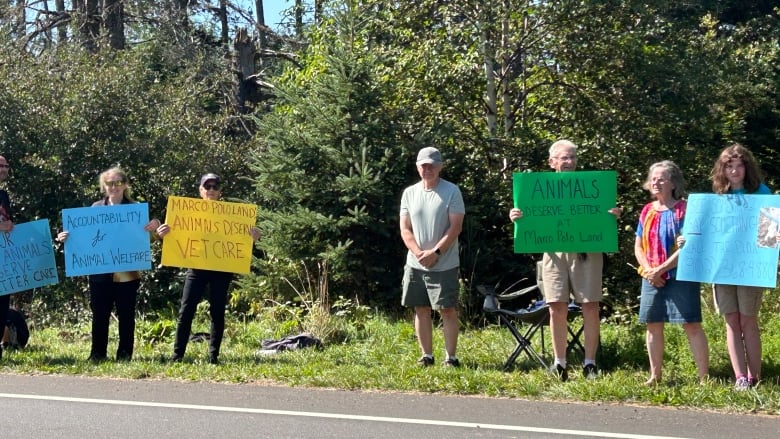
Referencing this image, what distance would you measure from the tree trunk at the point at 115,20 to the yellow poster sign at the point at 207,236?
1485cm

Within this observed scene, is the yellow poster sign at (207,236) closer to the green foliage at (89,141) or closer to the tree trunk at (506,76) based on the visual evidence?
the green foliage at (89,141)

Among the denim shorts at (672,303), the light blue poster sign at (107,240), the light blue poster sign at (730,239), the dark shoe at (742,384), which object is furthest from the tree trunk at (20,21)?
the dark shoe at (742,384)

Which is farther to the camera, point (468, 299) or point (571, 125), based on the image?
point (571, 125)

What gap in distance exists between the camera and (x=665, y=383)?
774 cm

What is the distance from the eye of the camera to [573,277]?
8.13 metres

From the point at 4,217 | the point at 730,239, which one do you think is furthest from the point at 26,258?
the point at 730,239

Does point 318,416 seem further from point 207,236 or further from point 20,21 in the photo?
point 20,21

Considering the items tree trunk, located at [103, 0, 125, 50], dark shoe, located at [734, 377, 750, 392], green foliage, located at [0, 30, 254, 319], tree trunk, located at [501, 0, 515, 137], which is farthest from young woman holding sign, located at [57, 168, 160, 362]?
tree trunk, located at [103, 0, 125, 50]

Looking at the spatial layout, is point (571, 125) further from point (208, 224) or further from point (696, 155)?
point (208, 224)

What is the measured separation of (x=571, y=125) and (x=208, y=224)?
7527mm

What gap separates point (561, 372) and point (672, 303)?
1055 mm

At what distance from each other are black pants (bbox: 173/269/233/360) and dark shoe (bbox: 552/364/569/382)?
312cm

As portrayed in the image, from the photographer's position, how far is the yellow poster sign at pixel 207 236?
913 centimetres

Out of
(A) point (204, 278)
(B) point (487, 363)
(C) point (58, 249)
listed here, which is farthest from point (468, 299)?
(C) point (58, 249)
